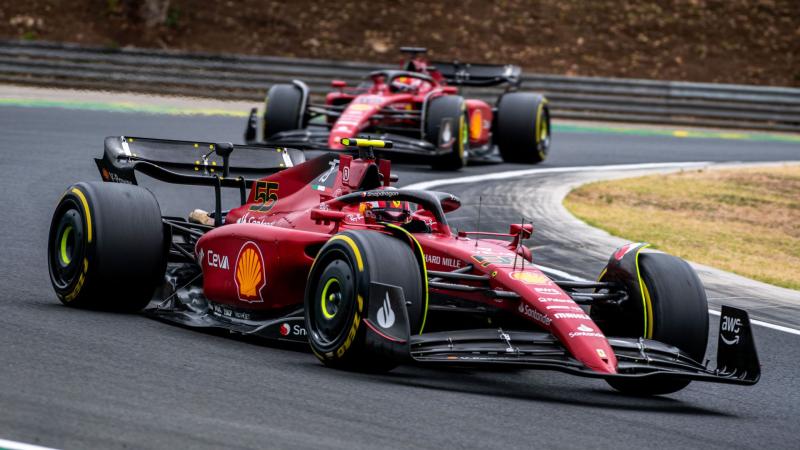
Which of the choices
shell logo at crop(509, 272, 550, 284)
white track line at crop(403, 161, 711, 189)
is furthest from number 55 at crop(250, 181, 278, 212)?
white track line at crop(403, 161, 711, 189)

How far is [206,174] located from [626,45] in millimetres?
26311

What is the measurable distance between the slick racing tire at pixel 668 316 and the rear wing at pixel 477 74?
1364cm

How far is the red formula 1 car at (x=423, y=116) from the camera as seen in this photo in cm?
1870

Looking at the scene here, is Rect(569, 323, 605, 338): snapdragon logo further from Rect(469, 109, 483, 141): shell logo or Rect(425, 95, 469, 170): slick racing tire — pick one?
Rect(469, 109, 483, 141): shell logo

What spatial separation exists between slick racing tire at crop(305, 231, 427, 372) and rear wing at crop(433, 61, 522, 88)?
554 inches

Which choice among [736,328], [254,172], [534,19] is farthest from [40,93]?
[736,328]

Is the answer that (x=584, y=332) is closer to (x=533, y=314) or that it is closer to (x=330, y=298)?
(x=533, y=314)

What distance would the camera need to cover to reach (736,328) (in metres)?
7.37

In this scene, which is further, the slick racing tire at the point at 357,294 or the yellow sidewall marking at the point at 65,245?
the yellow sidewall marking at the point at 65,245

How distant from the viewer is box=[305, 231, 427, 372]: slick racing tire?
7031 mm

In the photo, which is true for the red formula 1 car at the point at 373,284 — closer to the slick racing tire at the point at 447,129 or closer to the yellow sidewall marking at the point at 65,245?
the yellow sidewall marking at the point at 65,245

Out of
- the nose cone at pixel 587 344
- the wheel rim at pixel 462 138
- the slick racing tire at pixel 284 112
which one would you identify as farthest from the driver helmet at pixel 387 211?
the slick racing tire at pixel 284 112

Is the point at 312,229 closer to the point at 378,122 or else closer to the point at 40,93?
the point at 378,122

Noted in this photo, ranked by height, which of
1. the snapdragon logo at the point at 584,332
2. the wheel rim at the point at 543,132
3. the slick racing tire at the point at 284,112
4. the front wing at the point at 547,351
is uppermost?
the snapdragon logo at the point at 584,332
